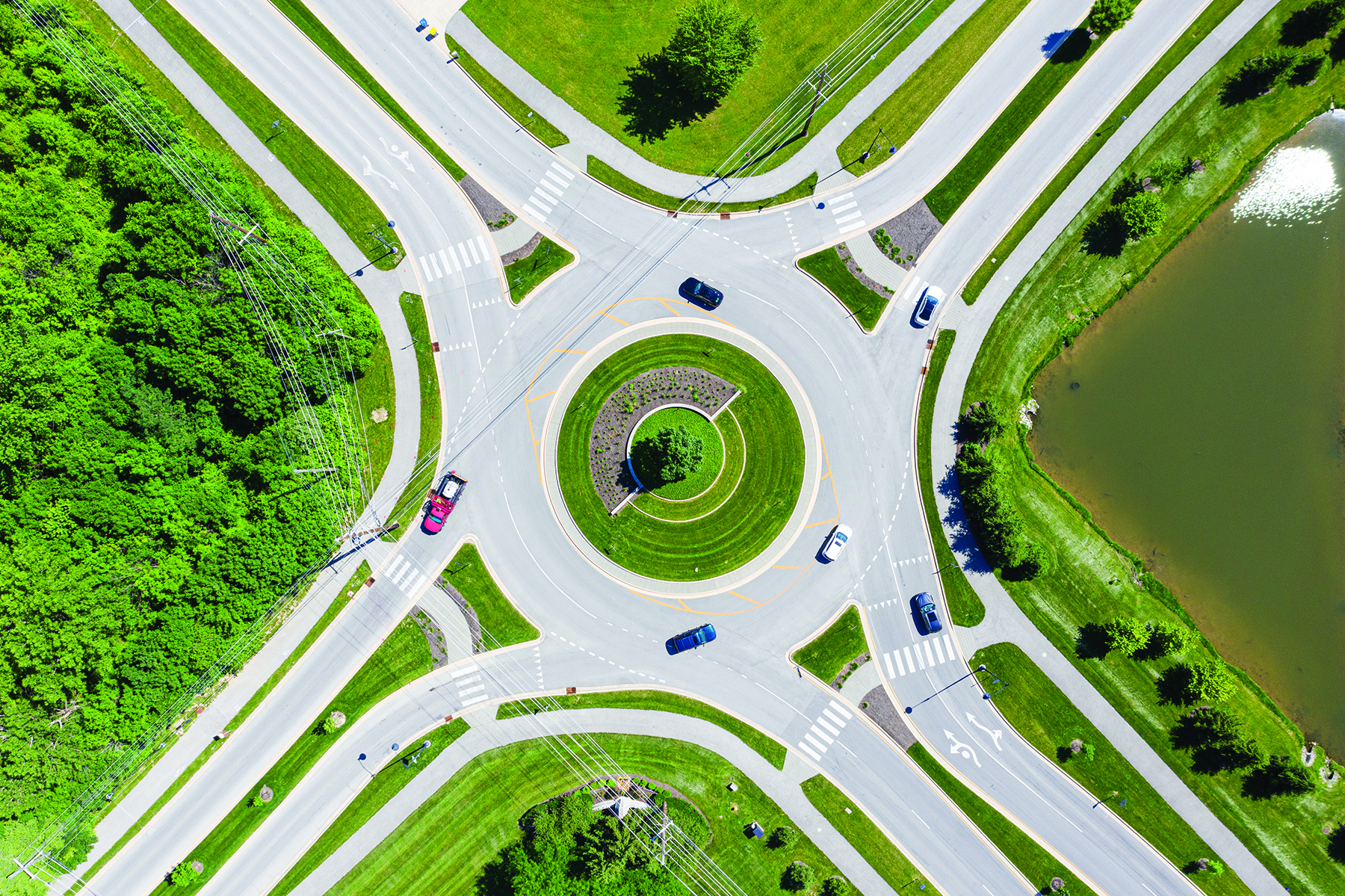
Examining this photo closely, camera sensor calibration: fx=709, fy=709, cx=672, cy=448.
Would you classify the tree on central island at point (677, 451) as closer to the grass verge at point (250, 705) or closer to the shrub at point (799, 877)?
the grass verge at point (250, 705)

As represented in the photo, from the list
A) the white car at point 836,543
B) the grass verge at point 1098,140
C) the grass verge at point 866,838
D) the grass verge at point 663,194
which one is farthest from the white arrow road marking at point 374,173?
the grass verge at point 866,838

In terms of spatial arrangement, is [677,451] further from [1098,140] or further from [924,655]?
[1098,140]

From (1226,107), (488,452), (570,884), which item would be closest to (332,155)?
(488,452)

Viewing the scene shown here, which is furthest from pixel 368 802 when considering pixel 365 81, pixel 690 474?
pixel 365 81

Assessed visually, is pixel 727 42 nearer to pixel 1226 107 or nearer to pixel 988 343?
pixel 988 343

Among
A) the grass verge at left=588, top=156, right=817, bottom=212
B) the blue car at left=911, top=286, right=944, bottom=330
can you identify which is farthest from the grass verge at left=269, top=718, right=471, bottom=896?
the blue car at left=911, top=286, right=944, bottom=330

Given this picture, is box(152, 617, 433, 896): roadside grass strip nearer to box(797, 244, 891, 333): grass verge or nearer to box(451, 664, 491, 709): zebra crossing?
box(451, 664, 491, 709): zebra crossing
